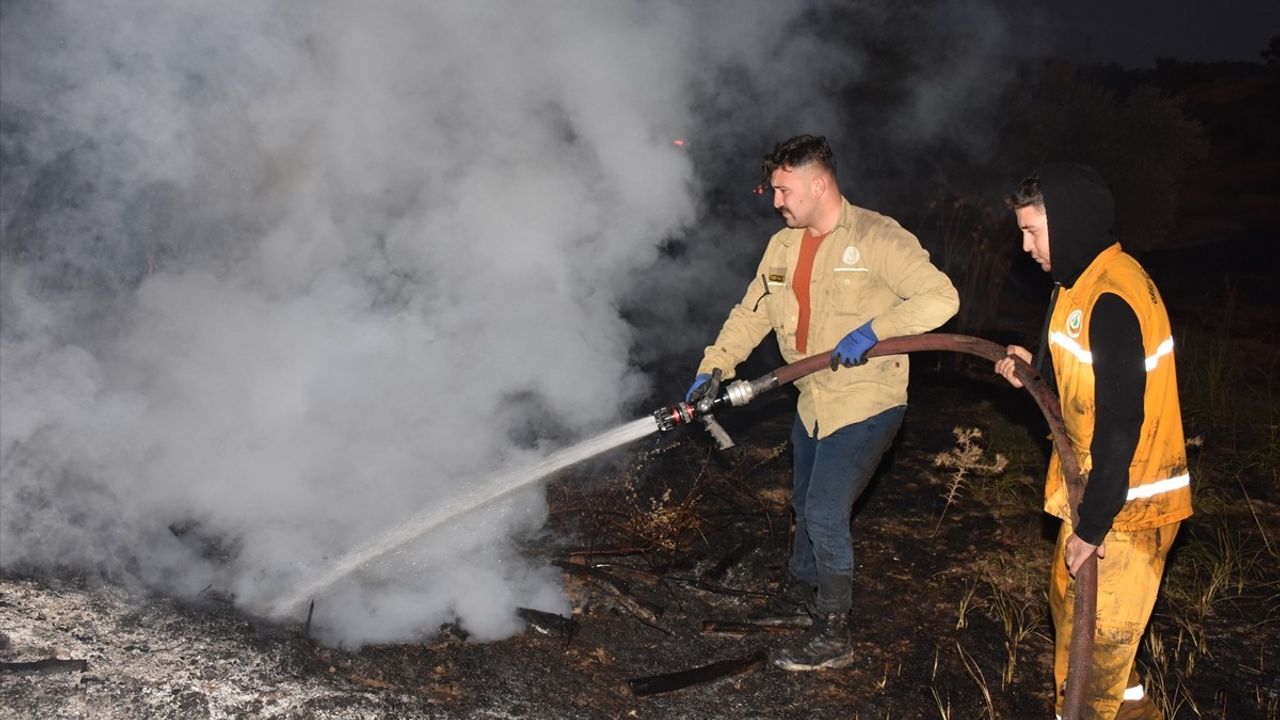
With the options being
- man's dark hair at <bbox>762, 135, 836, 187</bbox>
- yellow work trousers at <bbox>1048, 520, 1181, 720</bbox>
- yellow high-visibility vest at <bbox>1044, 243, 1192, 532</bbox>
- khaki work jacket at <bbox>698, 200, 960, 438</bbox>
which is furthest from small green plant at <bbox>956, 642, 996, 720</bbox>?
man's dark hair at <bbox>762, 135, 836, 187</bbox>

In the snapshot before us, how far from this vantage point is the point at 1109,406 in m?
2.34

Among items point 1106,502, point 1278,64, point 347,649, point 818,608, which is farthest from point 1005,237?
point 1278,64

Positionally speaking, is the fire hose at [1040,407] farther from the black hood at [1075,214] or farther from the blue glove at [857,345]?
the black hood at [1075,214]

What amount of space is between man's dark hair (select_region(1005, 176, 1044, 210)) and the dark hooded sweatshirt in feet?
0.09

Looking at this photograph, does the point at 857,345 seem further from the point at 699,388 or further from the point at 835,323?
the point at 699,388

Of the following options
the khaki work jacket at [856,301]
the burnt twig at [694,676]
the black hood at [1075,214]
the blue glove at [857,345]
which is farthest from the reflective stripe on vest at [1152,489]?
the burnt twig at [694,676]

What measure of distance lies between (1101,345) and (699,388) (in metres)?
1.63

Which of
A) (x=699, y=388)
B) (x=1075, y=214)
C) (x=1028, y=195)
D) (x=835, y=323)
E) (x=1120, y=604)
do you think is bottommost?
(x=1120, y=604)

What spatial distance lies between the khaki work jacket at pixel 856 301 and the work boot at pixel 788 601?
0.92 m

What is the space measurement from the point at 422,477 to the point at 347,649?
119 centimetres

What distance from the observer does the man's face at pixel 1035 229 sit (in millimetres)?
2535

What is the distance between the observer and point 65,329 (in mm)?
4438

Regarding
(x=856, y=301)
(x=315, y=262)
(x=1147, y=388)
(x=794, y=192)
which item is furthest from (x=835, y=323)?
(x=315, y=262)

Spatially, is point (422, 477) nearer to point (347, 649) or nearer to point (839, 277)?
point (347, 649)
